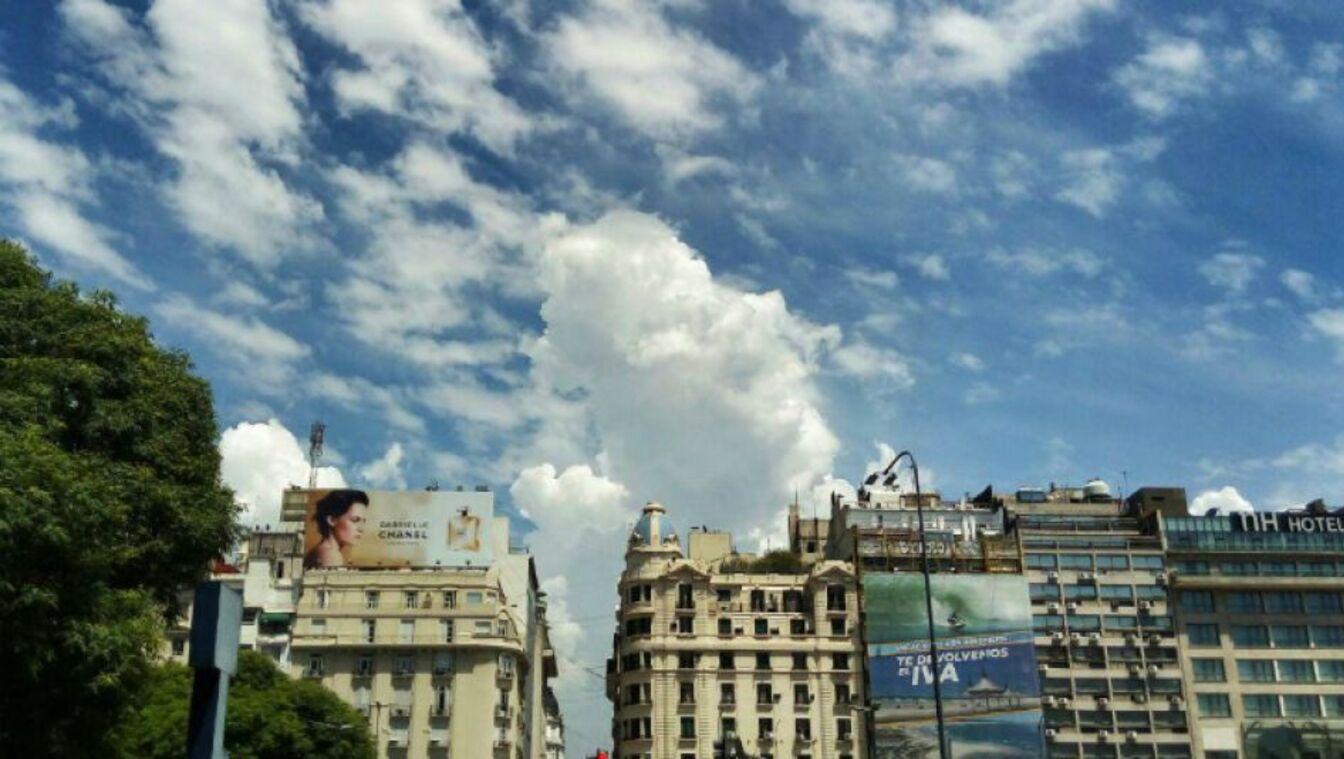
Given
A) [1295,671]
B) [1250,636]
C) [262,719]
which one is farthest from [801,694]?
[262,719]

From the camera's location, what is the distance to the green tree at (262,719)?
53500mm

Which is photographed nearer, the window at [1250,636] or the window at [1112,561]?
the window at [1250,636]

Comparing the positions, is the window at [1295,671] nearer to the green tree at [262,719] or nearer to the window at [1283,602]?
the window at [1283,602]

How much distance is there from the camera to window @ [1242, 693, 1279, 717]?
96.5 m

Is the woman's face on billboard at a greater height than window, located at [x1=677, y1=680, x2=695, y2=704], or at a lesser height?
greater

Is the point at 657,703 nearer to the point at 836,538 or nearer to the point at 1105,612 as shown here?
the point at 836,538

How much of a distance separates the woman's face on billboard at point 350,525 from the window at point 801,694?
36.6 meters

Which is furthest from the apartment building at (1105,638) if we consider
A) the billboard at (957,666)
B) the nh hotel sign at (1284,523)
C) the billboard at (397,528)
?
the billboard at (397,528)

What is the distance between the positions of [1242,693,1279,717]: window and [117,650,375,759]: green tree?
7090cm

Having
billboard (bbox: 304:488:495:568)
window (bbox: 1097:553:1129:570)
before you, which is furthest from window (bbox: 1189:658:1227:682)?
billboard (bbox: 304:488:495:568)

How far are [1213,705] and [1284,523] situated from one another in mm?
17592

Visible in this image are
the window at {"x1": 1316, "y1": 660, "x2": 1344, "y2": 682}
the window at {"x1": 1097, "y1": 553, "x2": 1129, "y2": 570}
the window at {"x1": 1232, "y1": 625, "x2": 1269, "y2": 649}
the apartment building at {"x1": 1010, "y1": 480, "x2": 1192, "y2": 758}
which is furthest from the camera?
the window at {"x1": 1097, "y1": 553, "x2": 1129, "y2": 570}

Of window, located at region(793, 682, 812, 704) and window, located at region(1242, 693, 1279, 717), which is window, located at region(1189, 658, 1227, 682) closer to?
window, located at region(1242, 693, 1279, 717)

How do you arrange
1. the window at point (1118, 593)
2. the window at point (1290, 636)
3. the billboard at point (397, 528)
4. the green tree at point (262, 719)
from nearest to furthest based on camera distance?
the green tree at point (262, 719) < the billboard at point (397, 528) < the window at point (1290, 636) < the window at point (1118, 593)
